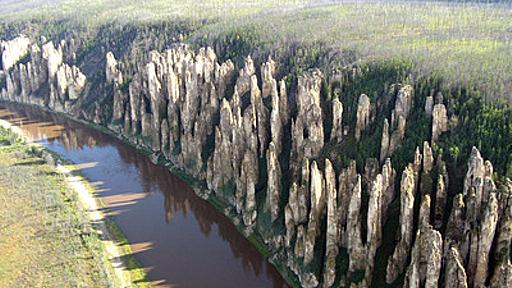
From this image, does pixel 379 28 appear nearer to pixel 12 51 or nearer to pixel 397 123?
pixel 397 123

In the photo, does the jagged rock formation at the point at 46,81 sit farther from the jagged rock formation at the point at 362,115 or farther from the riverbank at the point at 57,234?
the jagged rock formation at the point at 362,115

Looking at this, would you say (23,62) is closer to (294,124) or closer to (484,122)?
(294,124)

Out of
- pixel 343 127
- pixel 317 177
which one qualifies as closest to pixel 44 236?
pixel 317 177

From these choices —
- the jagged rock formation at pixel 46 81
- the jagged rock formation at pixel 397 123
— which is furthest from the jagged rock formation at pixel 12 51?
the jagged rock formation at pixel 397 123

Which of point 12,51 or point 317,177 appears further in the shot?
point 12,51

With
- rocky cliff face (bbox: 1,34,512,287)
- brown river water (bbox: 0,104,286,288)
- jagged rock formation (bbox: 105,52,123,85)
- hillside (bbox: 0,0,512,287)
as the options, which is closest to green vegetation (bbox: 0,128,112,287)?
brown river water (bbox: 0,104,286,288)

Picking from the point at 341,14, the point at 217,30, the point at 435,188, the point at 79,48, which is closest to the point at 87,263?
the point at 435,188

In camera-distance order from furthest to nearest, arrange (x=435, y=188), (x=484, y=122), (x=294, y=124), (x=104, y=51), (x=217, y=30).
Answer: (x=104, y=51), (x=217, y=30), (x=294, y=124), (x=484, y=122), (x=435, y=188)
